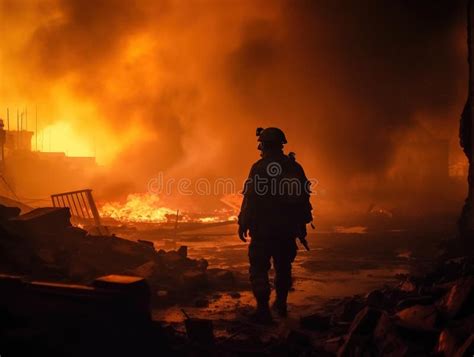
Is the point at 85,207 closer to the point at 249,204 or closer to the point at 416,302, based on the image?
the point at 249,204

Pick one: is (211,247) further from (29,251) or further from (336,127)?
(336,127)

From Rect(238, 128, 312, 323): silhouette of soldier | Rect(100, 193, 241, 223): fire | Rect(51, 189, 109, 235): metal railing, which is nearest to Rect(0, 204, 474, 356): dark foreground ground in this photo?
Rect(238, 128, 312, 323): silhouette of soldier

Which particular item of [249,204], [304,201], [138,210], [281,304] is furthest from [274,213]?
[138,210]

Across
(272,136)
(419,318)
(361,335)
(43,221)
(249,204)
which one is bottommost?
(361,335)

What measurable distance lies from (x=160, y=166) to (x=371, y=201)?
48.1 ft

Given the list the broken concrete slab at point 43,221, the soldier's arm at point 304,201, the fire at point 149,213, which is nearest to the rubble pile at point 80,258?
the broken concrete slab at point 43,221

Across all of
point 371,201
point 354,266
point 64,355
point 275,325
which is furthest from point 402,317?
point 371,201

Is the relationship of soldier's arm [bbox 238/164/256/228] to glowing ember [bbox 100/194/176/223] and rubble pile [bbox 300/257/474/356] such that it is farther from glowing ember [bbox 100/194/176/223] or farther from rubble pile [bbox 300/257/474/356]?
glowing ember [bbox 100/194/176/223]

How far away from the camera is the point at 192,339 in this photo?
3.93 m

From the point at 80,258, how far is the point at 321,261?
4.82m

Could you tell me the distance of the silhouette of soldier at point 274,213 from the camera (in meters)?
5.10

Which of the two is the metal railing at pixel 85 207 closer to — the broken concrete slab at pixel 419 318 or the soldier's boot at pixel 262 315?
the soldier's boot at pixel 262 315

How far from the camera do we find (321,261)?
879 centimetres

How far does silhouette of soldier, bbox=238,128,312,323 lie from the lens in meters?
5.10
